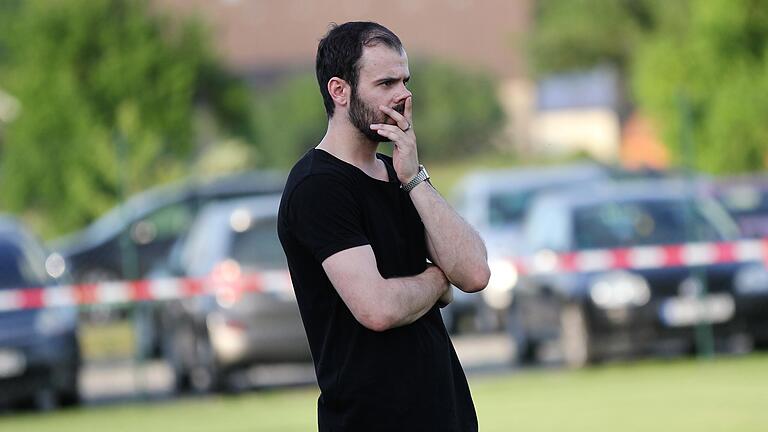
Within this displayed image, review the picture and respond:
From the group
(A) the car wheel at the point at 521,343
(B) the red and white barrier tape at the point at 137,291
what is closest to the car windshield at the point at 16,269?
(B) the red and white barrier tape at the point at 137,291

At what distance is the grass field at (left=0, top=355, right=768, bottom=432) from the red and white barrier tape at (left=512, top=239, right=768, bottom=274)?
93cm

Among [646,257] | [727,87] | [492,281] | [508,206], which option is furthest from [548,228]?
[727,87]

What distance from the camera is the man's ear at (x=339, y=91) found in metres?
4.93

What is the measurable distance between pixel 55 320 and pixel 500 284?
4567 millimetres

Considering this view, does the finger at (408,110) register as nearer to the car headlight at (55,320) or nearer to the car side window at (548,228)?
the car headlight at (55,320)

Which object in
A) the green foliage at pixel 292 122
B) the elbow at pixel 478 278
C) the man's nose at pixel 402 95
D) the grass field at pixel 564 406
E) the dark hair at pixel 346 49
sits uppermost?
the green foliage at pixel 292 122

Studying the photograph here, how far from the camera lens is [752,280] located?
16750mm

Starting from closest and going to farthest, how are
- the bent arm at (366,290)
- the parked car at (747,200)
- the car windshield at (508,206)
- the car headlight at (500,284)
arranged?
1. the bent arm at (366,290)
2. the car headlight at (500,284)
3. the parked car at (747,200)
4. the car windshield at (508,206)

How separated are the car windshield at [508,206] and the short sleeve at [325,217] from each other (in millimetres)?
18924

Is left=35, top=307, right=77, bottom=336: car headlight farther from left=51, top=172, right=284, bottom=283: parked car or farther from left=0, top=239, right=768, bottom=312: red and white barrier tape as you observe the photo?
left=51, top=172, right=284, bottom=283: parked car

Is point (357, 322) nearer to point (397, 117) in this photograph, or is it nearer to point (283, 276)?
point (397, 117)

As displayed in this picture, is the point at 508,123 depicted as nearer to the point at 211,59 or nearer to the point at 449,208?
the point at 211,59

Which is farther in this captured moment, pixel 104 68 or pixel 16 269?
pixel 104 68

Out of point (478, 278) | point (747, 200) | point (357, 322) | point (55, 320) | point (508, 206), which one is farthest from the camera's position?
point (508, 206)
